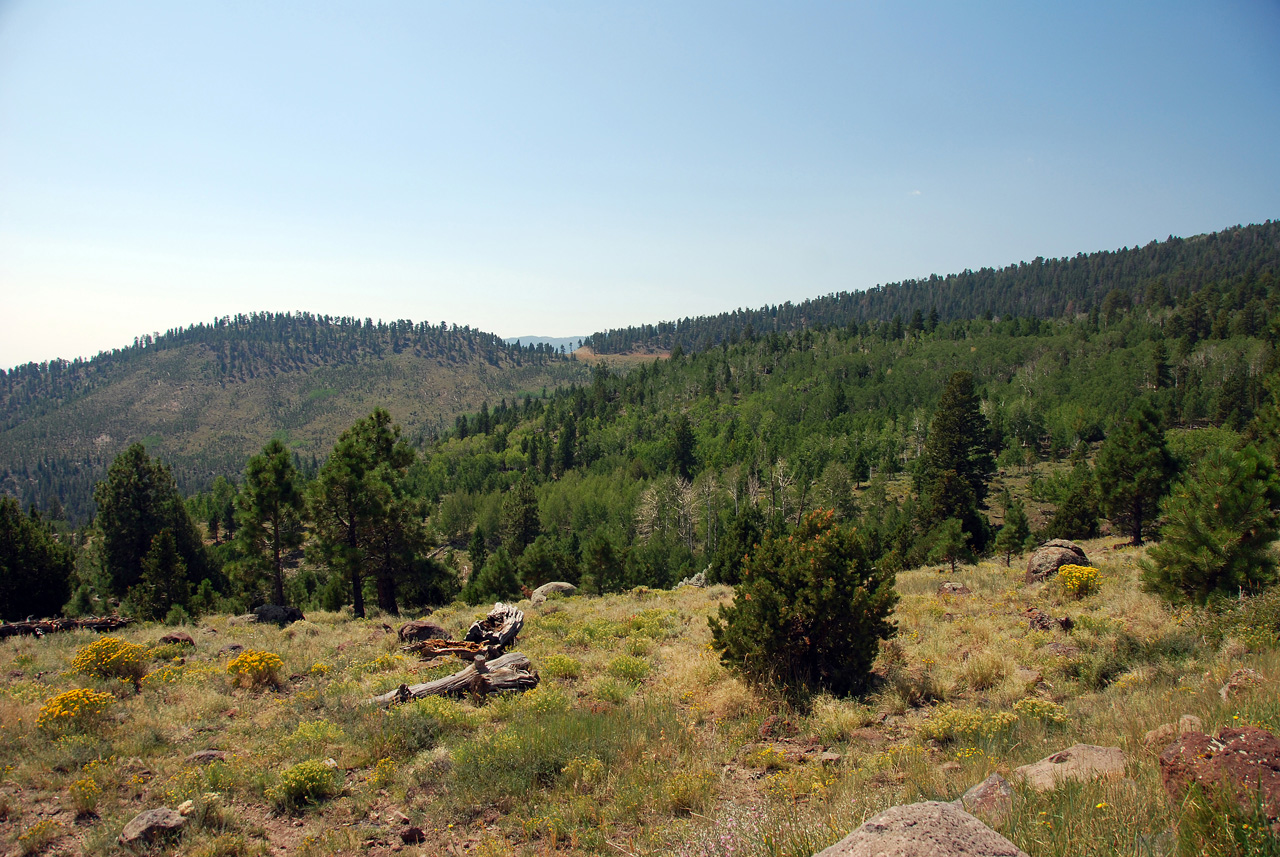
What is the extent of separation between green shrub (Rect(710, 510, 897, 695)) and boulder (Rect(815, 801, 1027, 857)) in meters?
6.06

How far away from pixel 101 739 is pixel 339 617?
46.5ft

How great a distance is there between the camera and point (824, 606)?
1024 centimetres

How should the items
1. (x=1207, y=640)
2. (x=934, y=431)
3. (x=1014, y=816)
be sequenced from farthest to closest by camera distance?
(x=934, y=431) < (x=1207, y=640) < (x=1014, y=816)

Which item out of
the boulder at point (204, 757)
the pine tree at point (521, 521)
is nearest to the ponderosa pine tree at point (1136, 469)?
the boulder at point (204, 757)

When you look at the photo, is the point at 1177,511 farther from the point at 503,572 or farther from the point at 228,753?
the point at 503,572

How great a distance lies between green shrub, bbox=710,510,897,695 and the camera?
10258 mm

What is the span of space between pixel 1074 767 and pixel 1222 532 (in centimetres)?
1016

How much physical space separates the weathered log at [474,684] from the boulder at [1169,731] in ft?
31.0

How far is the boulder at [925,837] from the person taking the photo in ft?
12.0

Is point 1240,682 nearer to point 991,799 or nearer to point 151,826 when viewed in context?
→ point 991,799

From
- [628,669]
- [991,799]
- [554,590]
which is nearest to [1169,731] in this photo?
[991,799]

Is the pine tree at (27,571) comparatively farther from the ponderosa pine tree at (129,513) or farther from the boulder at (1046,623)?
the boulder at (1046,623)

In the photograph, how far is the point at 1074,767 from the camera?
562cm

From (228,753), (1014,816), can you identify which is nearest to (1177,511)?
(1014,816)
